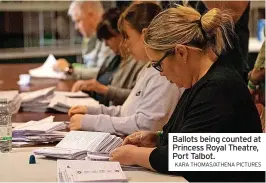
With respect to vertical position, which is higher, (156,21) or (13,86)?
(156,21)

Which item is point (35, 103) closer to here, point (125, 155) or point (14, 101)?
point (14, 101)

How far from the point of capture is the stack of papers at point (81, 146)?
2.07 metres

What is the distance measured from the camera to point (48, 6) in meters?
7.18

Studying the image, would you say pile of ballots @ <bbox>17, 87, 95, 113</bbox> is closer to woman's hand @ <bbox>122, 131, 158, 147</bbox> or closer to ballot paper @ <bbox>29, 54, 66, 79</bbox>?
woman's hand @ <bbox>122, 131, 158, 147</bbox>

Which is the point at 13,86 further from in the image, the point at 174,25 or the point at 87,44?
the point at 174,25

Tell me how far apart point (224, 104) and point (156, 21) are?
381 mm

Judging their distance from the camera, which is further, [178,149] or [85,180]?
[178,149]

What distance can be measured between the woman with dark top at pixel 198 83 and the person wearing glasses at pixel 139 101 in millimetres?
408

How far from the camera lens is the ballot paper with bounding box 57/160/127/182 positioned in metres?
1.73

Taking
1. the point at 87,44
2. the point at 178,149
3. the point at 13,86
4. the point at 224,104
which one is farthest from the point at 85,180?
the point at 87,44

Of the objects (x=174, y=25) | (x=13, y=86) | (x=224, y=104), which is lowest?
(x=13, y=86)

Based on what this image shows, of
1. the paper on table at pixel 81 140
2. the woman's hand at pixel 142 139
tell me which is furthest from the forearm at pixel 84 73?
the woman's hand at pixel 142 139

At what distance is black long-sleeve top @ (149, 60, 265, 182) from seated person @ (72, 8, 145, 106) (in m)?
1.54

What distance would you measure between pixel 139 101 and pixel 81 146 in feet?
1.75
